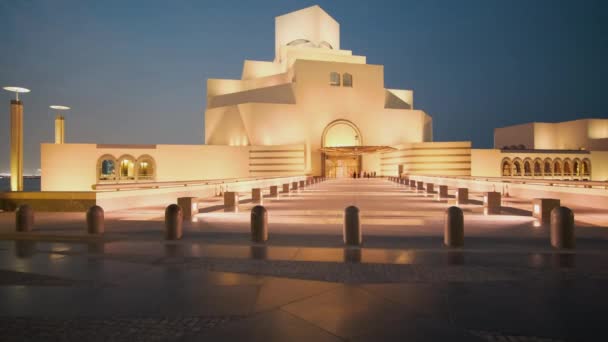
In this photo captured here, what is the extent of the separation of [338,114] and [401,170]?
11257mm

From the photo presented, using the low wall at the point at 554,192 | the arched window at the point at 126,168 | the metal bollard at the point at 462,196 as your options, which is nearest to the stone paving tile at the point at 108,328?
the metal bollard at the point at 462,196

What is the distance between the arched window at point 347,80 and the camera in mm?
54875

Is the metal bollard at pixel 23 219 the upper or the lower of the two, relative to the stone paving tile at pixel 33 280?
upper

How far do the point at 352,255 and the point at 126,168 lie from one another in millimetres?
41335

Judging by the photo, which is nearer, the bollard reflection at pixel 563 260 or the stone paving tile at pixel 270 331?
the stone paving tile at pixel 270 331

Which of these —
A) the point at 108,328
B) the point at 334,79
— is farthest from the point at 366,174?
the point at 108,328

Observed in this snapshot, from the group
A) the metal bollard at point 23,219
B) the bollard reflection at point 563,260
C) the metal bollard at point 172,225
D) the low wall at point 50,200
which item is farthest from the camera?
the low wall at point 50,200

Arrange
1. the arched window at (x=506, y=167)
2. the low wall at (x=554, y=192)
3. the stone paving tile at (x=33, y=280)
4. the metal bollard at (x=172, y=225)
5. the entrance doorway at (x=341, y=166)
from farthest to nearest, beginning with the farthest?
the entrance doorway at (x=341, y=166), the arched window at (x=506, y=167), the low wall at (x=554, y=192), the metal bollard at (x=172, y=225), the stone paving tile at (x=33, y=280)

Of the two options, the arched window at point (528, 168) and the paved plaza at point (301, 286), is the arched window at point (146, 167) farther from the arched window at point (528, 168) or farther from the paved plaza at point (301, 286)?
the arched window at point (528, 168)

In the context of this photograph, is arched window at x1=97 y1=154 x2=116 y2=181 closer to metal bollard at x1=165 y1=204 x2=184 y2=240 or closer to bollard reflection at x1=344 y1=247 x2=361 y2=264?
metal bollard at x1=165 y1=204 x2=184 y2=240

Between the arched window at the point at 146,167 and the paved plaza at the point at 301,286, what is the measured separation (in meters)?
34.4

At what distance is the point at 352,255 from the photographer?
753 centimetres

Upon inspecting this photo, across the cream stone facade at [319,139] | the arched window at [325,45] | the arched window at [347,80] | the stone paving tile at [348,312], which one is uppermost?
the arched window at [325,45]

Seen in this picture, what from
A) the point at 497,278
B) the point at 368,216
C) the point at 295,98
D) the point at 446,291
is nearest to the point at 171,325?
the point at 446,291
